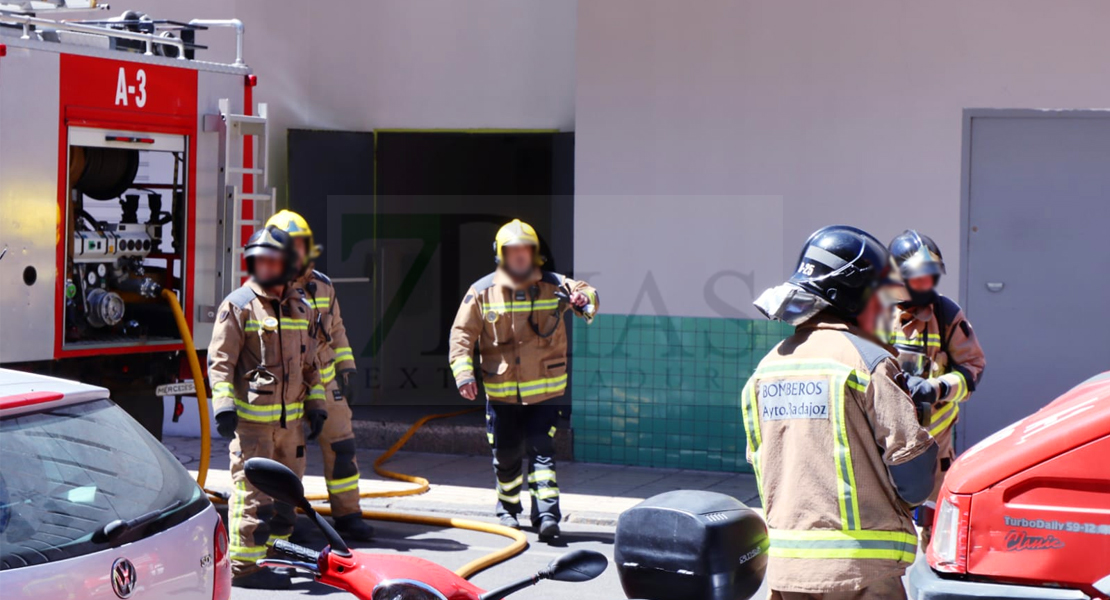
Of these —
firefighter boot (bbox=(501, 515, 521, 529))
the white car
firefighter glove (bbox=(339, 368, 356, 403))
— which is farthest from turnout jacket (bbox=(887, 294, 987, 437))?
the white car

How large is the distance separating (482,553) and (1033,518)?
412 centimetres

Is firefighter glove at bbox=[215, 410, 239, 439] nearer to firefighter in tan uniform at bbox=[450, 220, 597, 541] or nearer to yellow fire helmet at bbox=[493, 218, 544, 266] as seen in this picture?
firefighter in tan uniform at bbox=[450, 220, 597, 541]

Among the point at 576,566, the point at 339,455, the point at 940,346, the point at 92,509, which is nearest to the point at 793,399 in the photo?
the point at 576,566

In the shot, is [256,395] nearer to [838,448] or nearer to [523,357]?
[523,357]

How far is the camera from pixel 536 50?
10453mm

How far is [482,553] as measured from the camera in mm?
7293

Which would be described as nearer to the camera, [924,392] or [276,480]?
[276,480]

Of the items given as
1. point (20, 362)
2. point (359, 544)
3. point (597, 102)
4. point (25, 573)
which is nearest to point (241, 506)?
point (359, 544)

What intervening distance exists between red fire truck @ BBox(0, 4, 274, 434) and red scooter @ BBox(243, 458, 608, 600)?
4.19 meters

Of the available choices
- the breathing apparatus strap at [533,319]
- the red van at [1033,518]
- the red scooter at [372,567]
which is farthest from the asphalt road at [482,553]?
the red scooter at [372,567]

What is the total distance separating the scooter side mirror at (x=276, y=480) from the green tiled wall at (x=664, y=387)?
22.4 ft

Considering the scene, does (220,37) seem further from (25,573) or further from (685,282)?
(25,573)

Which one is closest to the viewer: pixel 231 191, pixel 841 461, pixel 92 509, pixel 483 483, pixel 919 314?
pixel 841 461

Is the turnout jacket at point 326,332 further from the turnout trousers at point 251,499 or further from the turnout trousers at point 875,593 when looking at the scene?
the turnout trousers at point 875,593
